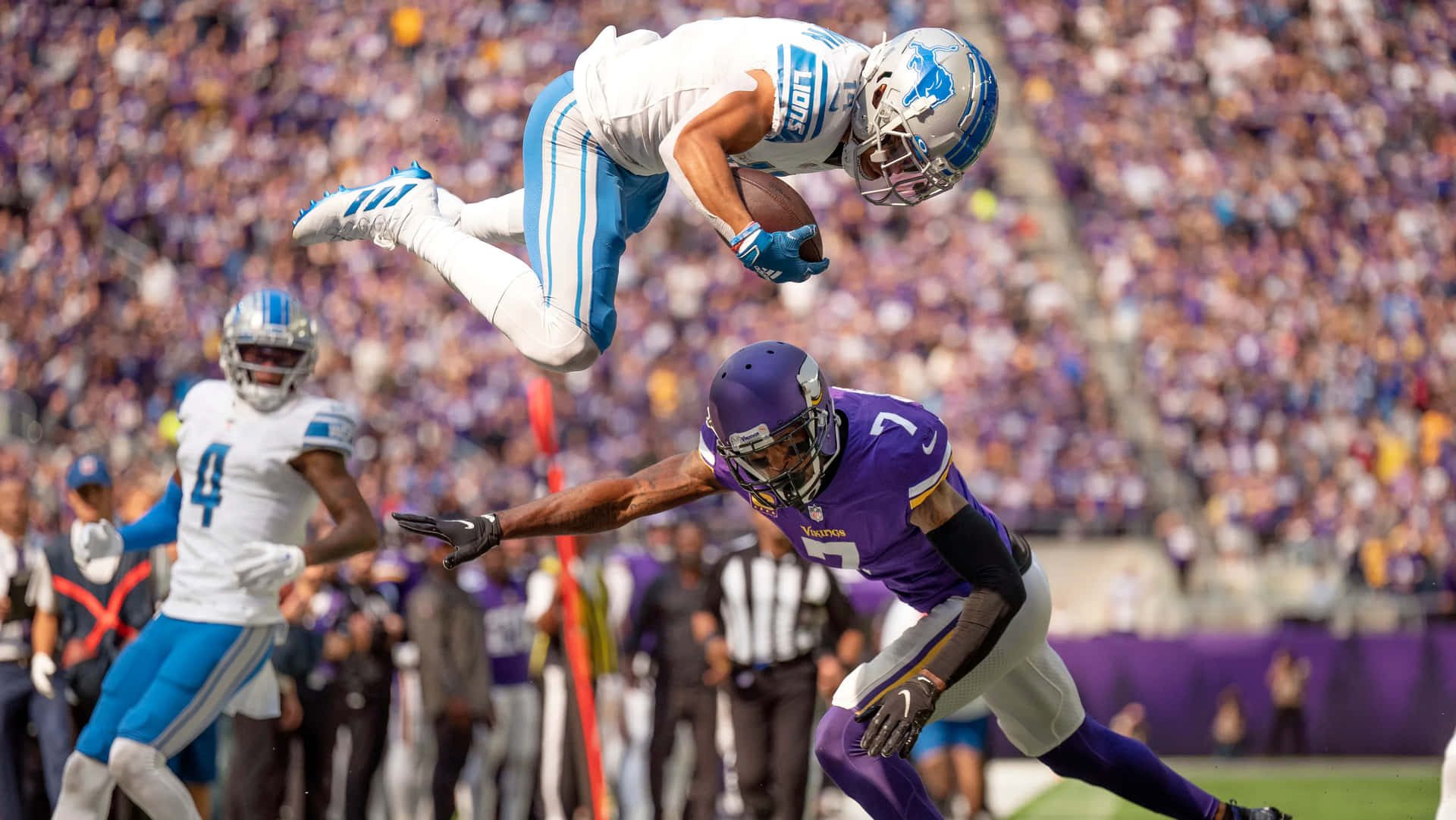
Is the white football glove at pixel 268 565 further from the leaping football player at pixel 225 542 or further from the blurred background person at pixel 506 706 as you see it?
the blurred background person at pixel 506 706

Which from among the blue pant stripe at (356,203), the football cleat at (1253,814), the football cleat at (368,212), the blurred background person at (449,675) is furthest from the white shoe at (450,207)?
the blurred background person at (449,675)

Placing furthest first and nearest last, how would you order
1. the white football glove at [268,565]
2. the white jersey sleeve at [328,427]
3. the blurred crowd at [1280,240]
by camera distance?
the blurred crowd at [1280,240] → the white jersey sleeve at [328,427] → the white football glove at [268,565]

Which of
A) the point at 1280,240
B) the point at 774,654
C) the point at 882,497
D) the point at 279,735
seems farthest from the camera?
the point at 1280,240

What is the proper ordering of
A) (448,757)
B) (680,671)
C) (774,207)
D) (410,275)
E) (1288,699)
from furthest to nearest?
(410,275) < (1288,699) < (680,671) < (448,757) < (774,207)

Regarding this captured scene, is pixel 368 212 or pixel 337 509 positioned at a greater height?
pixel 368 212

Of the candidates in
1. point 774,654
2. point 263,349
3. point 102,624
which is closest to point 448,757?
point 774,654

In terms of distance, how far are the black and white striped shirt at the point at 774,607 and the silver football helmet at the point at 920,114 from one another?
4.01m

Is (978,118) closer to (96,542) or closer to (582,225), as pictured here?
(582,225)

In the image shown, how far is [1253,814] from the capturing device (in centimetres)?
532

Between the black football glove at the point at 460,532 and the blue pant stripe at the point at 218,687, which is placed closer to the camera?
the black football glove at the point at 460,532

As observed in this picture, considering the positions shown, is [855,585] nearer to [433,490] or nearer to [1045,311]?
[433,490]

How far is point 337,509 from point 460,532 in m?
1.48

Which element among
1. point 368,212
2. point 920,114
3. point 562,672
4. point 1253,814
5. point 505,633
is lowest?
point 562,672

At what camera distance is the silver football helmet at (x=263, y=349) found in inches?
241
